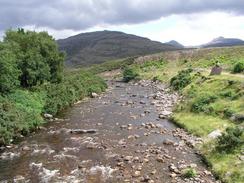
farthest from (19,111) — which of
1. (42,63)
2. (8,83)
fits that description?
(42,63)

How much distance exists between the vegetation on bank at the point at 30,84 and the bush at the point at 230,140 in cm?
2391

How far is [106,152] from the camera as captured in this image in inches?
1602

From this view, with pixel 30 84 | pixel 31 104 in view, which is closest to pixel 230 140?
pixel 31 104

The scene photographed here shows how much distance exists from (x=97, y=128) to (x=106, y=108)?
634 inches

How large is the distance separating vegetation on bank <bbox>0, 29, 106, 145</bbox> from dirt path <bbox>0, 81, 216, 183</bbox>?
248 centimetres

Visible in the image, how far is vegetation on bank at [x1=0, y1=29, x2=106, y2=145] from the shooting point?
48938mm

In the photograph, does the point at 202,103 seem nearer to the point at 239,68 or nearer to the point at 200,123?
the point at 200,123

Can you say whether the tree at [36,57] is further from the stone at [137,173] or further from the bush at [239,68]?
the stone at [137,173]

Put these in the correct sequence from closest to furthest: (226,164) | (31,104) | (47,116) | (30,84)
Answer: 1. (226,164)
2. (31,104)
3. (47,116)
4. (30,84)

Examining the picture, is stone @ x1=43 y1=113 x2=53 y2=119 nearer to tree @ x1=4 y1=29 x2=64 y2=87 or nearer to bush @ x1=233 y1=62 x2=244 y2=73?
tree @ x1=4 y1=29 x2=64 y2=87

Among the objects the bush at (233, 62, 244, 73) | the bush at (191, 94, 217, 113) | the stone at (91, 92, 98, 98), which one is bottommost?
the stone at (91, 92, 98, 98)

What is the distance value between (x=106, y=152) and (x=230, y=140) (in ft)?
42.4

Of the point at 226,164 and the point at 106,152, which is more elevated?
the point at 226,164

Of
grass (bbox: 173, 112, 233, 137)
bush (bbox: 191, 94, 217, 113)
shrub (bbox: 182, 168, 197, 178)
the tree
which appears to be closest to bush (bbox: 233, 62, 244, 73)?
bush (bbox: 191, 94, 217, 113)
